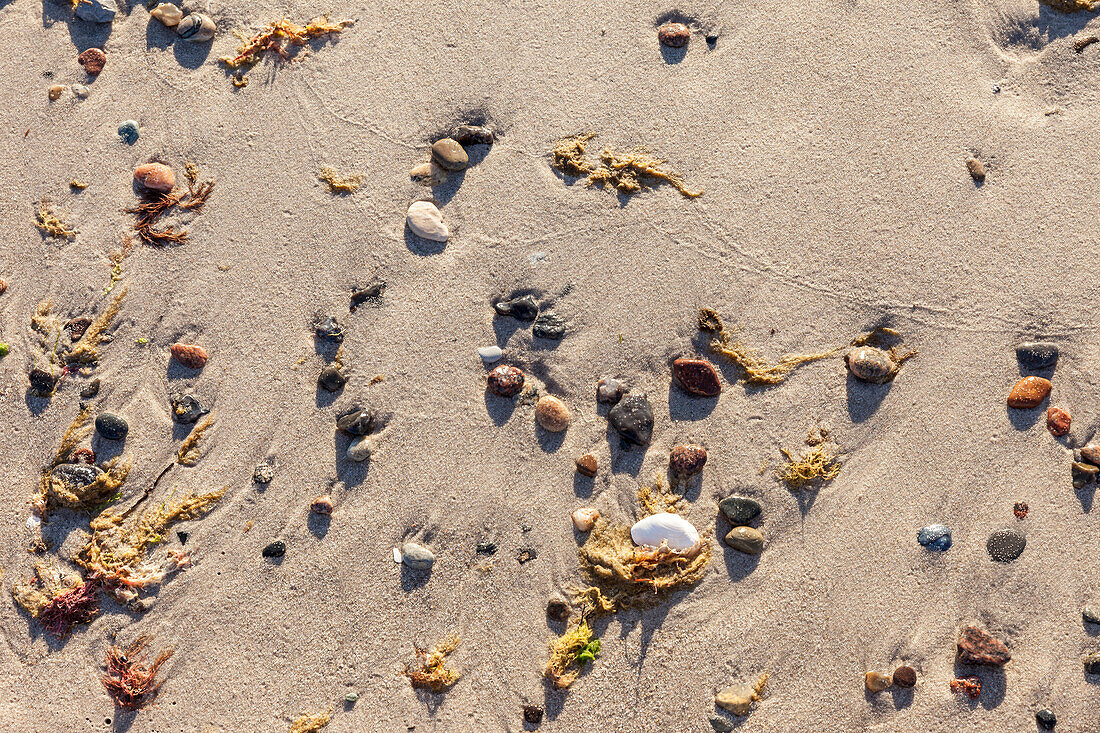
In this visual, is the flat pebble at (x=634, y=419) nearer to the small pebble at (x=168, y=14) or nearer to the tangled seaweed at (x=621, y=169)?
→ the tangled seaweed at (x=621, y=169)

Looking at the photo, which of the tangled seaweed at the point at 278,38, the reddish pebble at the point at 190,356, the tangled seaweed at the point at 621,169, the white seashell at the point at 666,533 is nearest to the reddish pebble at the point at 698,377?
the white seashell at the point at 666,533

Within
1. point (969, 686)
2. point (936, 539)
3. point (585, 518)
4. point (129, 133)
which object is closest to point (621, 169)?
point (585, 518)

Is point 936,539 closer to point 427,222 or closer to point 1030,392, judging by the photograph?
point 1030,392

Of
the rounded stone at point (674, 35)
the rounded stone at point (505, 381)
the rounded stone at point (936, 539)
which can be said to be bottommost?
the rounded stone at point (936, 539)

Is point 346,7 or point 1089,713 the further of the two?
point 346,7

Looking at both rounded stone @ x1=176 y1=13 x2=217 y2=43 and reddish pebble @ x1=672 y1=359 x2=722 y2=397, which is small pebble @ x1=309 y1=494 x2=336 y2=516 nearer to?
reddish pebble @ x1=672 y1=359 x2=722 y2=397

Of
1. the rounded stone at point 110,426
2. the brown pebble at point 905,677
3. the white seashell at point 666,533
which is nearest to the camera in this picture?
the brown pebble at point 905,677

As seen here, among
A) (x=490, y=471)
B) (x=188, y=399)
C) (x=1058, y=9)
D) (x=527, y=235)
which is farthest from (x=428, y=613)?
(x=1058, y=9)

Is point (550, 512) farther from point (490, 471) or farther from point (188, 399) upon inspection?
point (188, 399)
